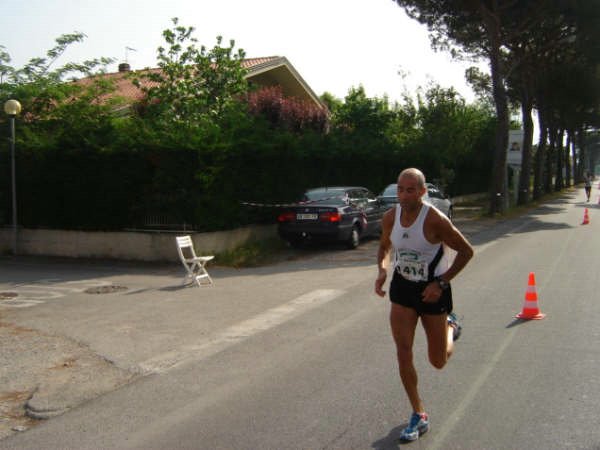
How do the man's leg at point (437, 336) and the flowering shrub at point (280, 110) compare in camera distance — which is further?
the flowering shrub at point (280, 110)

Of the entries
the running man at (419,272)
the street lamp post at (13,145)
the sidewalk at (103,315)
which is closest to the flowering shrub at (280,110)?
the street lamp post at (13,145)

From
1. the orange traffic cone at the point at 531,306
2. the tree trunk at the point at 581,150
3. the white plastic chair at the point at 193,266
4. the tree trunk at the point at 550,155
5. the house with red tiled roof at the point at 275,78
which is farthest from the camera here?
the tree trunk at the point at 581,150

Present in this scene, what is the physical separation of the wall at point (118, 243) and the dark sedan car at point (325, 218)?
1.03 m

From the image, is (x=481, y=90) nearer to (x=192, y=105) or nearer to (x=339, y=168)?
(x=339, y=168)

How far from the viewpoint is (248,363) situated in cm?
634

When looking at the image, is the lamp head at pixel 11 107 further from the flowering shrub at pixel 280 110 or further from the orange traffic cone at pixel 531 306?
the orange traffic cone at pixel 531 306

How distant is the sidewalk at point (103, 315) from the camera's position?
5.84 metres

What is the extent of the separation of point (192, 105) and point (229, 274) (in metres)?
8.37

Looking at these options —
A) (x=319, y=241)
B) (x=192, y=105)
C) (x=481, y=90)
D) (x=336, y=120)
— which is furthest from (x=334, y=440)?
(x=481, y=90)

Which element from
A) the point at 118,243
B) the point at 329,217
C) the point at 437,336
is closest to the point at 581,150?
the point at 329,217

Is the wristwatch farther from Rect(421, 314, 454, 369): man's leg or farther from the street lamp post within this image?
the street lamp post

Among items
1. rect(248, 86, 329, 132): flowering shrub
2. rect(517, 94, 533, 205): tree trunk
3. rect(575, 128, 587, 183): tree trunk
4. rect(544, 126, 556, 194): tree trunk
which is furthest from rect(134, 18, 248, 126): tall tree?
rect(575, 128, 587, 183): tree trunk

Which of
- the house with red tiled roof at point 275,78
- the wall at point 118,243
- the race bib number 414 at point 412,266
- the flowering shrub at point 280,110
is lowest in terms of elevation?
the wall at point 118,243

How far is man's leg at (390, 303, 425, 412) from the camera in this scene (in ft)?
14.2
